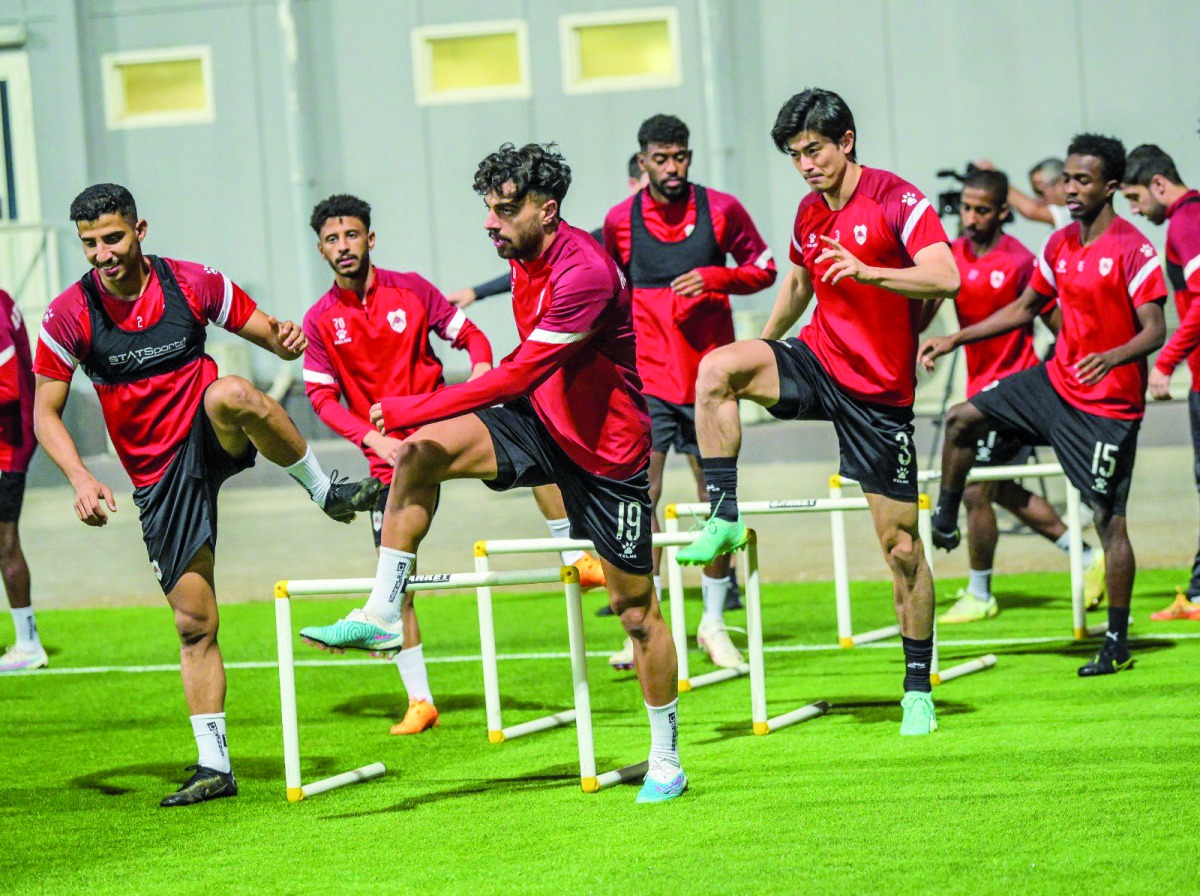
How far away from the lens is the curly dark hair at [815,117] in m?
5.50

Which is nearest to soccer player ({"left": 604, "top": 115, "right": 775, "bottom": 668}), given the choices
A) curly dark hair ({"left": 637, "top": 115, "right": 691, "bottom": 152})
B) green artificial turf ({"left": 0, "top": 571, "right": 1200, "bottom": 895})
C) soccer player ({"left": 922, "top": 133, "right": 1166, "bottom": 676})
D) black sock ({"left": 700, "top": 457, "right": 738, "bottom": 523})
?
curly dark hair ({"left": 637, "top": 115, "right": 691, "bottom": 152})

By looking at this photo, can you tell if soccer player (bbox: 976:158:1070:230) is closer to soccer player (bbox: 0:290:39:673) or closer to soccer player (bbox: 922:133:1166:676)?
soccer player (bbox: 922:133:1166:676)

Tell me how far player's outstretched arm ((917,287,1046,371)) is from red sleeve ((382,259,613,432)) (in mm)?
2505

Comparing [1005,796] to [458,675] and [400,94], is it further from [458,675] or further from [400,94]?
[400,94]

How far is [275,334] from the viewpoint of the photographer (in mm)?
5547

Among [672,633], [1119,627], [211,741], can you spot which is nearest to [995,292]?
[1119,627]

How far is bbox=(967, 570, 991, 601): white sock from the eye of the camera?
805cm

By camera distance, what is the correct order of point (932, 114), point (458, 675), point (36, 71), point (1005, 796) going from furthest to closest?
point (36, 71)
point (932, 114)
point (458, 675)
point (1005, 796)

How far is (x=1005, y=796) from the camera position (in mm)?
4645

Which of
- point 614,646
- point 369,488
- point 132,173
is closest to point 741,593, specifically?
point 614,646

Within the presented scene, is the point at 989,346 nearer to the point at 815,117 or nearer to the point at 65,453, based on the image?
the point at 815,117

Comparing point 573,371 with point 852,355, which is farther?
point 852,355

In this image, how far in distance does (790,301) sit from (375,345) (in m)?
1.74

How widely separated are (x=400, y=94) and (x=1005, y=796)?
13376mm
